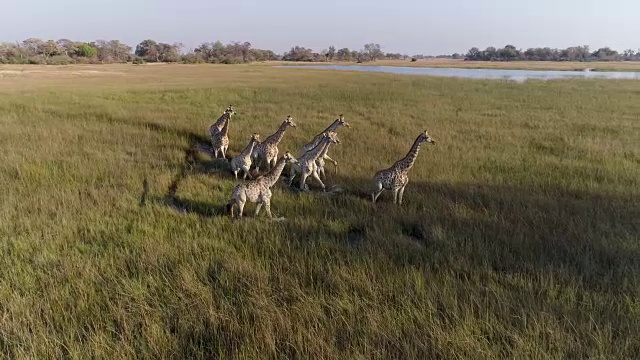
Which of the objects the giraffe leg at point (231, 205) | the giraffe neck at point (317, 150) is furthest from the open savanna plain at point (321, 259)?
the giraffe neck at point (317, 150)

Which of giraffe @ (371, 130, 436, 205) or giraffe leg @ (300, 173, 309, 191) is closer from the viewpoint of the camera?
giraffe @ (371, 130, 436, 205)

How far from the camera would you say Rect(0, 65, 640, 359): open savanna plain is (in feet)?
11.4

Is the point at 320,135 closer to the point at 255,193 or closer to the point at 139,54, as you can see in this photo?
the point at 255,193

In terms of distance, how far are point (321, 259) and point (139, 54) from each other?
164807mm

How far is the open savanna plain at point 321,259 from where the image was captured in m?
3.48

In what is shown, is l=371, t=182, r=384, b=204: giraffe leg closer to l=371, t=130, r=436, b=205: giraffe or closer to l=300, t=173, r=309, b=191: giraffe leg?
l=371, t=130, r=436, b=205: giraffe

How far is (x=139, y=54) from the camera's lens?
486 feet

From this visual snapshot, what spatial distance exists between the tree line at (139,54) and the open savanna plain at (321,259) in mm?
96796

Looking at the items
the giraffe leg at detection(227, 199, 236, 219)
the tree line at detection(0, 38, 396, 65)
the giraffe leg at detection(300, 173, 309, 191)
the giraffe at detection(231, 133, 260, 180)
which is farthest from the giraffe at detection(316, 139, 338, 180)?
the tree line at detection(0, 38, 396, 65)

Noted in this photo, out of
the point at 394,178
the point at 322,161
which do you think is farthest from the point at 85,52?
the point at 394,178

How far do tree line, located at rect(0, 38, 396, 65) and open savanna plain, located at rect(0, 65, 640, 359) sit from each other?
96.8m

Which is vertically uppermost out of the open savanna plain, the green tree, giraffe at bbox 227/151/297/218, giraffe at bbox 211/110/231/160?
the green tree

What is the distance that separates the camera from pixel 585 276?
4.65 m

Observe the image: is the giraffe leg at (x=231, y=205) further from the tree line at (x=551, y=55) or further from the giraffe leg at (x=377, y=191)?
the tree line at (x=551, y=55)
